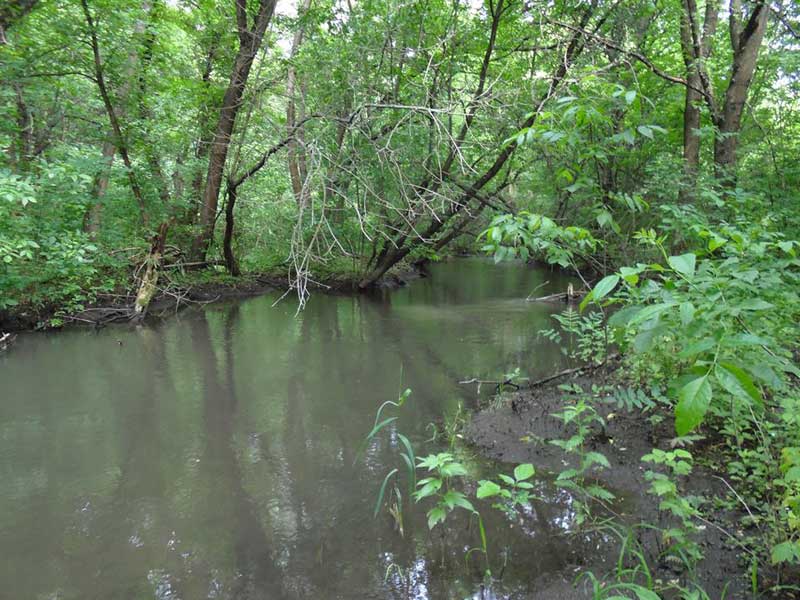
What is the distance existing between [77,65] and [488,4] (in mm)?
8516

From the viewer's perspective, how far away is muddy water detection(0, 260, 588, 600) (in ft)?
9.45

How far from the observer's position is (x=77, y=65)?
1012cm

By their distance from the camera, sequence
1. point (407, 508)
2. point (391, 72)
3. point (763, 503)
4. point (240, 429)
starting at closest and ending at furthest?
1. point (763, 503)
2. point (407, 508)
3. point (240, 429)
4. point (391, 72)

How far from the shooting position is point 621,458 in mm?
3922

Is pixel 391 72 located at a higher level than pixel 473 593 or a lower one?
higher

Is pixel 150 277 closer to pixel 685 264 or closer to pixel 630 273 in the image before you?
pixel 630 273

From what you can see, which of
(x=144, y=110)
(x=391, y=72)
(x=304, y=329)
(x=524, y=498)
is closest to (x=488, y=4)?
(x=391, y=72)

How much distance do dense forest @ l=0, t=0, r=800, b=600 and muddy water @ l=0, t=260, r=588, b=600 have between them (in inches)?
19.8

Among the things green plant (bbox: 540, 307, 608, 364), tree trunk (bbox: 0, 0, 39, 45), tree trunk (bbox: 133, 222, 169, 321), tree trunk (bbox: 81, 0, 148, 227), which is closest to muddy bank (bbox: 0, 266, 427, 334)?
tree trunk (bbox: 133, 222, 169, 321)

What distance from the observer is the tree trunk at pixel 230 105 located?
10.4 meters

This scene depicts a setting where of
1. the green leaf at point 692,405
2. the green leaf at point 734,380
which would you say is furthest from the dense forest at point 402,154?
the green leaf at point 692,405

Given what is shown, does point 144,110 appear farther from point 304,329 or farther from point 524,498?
point 524,498

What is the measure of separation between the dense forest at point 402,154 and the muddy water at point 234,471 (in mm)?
503

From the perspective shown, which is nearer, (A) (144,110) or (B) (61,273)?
(B) (61,273)
